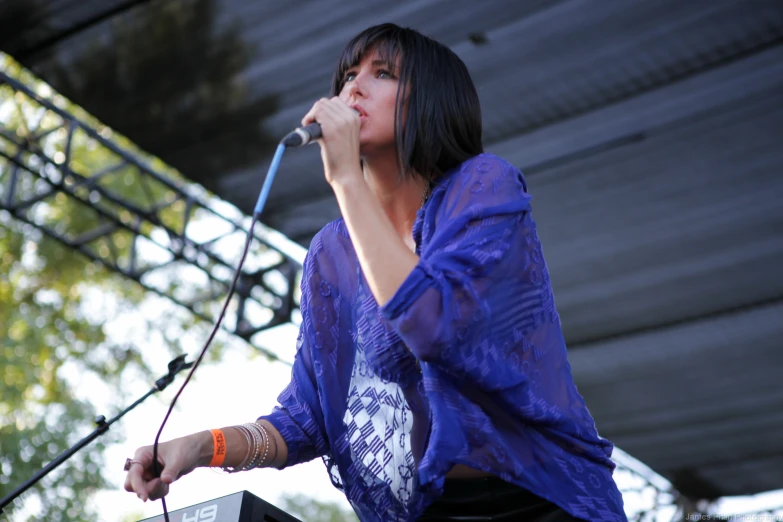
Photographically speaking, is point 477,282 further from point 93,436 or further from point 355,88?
point 93,436

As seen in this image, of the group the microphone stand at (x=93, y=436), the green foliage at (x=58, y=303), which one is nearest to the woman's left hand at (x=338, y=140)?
the microphone stand at (x=93, y=436)

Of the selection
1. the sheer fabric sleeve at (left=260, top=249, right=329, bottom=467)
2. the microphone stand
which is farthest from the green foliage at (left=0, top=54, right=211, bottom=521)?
the sheer fabric sleeve at (left=260, top=249, right=329, bottom=467)

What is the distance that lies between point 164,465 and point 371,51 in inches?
33.2

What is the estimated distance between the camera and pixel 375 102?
1678 millimetres

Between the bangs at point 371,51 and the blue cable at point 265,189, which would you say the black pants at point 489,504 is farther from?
the bangs at point 371,51

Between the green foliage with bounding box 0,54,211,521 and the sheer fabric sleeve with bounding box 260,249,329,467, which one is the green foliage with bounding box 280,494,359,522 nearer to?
the green foliage with bounding box 0,54,211,521

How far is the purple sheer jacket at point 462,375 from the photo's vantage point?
132 centimetres

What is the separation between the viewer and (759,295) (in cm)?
577

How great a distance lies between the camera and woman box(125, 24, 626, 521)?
134cm

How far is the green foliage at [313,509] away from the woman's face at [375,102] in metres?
12.5

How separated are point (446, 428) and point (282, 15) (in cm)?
332

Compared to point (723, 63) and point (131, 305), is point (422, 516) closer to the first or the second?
point (723, 63)

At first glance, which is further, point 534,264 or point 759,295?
point 759,295

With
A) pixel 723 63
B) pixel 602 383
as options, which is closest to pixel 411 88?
pixel 723 63
